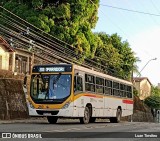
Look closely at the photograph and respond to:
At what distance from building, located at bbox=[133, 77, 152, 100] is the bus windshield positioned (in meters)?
74.3

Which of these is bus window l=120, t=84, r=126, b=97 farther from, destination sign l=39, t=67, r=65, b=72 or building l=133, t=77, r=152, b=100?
building l=133, t=77, r=152, b=100

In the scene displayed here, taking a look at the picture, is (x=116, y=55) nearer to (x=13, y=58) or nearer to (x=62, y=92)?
(x=13, y=58)

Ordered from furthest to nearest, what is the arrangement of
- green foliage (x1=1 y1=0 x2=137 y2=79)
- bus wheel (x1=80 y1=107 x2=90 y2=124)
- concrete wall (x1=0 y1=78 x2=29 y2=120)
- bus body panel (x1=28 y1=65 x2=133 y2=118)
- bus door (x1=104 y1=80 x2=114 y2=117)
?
1. green foliage (x1=1 y1=0 x2=137 y2=79)
2. concrete wall (x1=0 y1=78 x2=29 y2=120)
3. bus door (x1=104 y1=80 x2=114 y2=117)
4. bus wheel (x1=80 y1=107 x2=90 y2=124)
5. bus body panel (x1=28 y1=65 x2=133 y2=118)

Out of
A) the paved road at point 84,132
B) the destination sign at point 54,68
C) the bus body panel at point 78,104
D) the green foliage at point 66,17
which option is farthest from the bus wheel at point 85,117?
the green foliage at point 66,17

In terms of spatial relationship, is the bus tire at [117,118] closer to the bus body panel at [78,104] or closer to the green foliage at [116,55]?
the bus body panel at [78,104]

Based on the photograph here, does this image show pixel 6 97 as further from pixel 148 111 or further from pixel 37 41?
pixel 148 111

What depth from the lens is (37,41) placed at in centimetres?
4300

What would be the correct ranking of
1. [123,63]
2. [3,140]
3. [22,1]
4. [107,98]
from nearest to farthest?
[3,140] < [107,98] < [22,1] < [123,63]

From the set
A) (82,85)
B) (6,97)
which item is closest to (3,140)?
(82,85)

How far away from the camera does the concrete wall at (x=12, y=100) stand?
103 feet

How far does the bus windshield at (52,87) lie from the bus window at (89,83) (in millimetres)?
2032

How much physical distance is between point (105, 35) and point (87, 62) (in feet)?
47.9

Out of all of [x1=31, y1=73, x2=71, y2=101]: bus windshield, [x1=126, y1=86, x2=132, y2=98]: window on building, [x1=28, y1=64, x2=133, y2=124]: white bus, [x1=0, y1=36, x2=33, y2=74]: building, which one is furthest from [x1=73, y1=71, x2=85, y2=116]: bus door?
[x1=0, y1=36, x2=33, y2=74]: building

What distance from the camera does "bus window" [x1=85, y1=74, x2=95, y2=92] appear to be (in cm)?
2462
